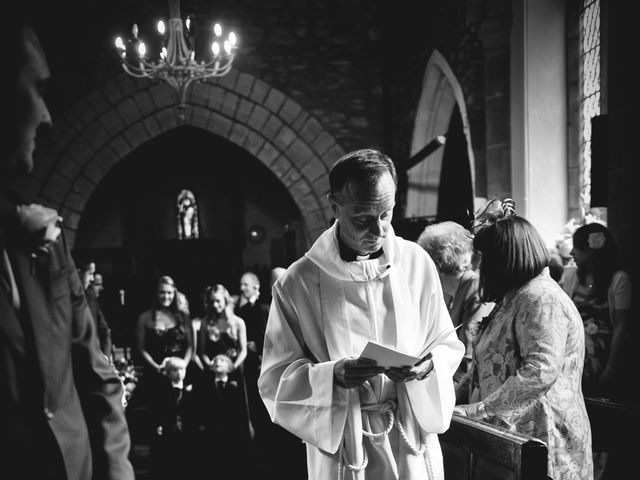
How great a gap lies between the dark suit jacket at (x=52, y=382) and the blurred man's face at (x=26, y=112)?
0.24 ft

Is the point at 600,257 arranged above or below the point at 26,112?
below

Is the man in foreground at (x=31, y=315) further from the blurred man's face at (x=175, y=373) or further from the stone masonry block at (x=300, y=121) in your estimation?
the stone masonry block at (x=300, y=121)

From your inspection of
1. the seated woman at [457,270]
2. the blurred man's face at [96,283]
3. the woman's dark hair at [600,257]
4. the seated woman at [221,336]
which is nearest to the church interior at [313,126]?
the woman's dark hair at [600,257]

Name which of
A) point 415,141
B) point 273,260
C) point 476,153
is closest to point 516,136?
point 476,153

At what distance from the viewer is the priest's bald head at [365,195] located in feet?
6.12

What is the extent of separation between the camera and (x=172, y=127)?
32.5 feet

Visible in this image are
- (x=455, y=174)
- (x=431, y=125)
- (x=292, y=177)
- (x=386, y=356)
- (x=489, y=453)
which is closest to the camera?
(x=386, y=356)

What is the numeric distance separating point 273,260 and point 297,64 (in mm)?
6234

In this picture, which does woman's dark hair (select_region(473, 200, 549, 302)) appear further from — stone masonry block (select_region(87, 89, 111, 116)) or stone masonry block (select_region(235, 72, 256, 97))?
stone masonry block (select_region(87, 89, 111, 116))

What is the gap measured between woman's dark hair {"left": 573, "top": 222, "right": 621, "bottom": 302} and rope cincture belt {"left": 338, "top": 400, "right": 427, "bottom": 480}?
239 centimetres

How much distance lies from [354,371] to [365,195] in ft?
1.45

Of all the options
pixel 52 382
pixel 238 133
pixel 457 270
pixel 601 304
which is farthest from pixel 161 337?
pixel 52 382

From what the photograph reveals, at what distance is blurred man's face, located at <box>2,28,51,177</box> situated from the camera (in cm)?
117

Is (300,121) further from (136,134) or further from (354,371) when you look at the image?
(354,371)
